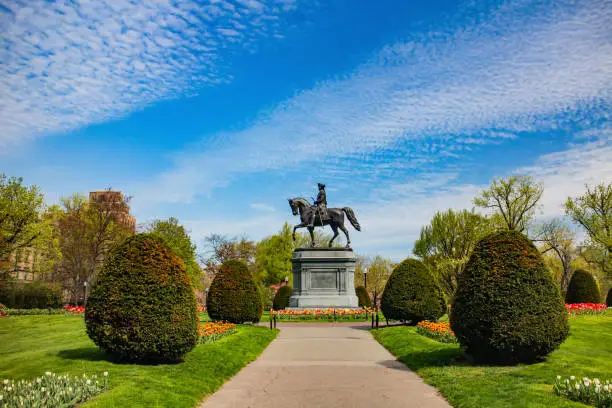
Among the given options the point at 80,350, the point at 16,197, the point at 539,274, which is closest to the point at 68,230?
the point at 16,197

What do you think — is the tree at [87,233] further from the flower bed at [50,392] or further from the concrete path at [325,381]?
Result: the flower bed at [50,392]

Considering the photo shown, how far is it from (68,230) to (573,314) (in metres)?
46.5

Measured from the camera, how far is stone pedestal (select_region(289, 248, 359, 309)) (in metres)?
33.2

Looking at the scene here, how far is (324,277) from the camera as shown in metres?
33.4

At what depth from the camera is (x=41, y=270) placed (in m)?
37.8

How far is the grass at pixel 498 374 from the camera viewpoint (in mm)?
8188

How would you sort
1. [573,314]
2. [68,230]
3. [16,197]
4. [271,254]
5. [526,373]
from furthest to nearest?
[271,254] < [68,230] < [16,197] < [573,314] < [526,373]

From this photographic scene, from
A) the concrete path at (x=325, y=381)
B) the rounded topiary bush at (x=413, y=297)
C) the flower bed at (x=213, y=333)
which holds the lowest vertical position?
the concrete path at (x=325, y=381)

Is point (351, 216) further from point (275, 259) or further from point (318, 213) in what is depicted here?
point (275, 259)

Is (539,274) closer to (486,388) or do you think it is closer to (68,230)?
(486,388)

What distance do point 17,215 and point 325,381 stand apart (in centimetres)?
2821

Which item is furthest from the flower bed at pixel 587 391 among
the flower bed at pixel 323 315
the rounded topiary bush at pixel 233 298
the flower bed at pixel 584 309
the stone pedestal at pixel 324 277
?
the stone pedestal at pixel 324 277

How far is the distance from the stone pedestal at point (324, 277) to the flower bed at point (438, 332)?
503 inches

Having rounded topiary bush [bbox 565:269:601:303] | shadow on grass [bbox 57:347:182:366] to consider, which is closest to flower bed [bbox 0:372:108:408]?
shadow on grass [bbox 57:347:182:366]
